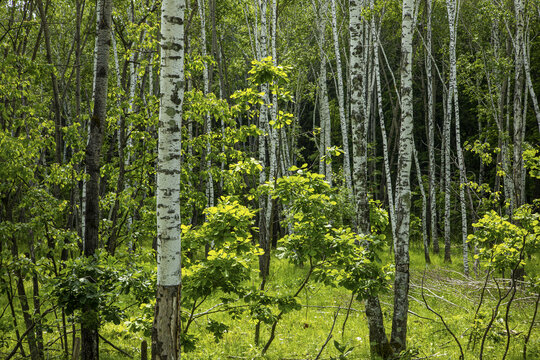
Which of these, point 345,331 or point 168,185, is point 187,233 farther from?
point 345,331

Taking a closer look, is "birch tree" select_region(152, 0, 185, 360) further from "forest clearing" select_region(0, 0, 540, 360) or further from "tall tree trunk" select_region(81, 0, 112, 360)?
"tall tree trunk" select_region(81, 0, 112, 360)

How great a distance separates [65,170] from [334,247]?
371 centimetres

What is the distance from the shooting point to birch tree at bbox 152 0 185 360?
361cm

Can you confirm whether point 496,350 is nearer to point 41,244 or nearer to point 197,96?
point 197,96

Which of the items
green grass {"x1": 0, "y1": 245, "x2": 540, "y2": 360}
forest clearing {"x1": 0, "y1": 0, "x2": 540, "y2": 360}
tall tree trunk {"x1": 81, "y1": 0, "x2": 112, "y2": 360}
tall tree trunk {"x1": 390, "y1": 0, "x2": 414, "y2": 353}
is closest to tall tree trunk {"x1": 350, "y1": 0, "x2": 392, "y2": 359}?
forest clearing {"x1": 0, "y1": 0, "x2": 540, "y2": 360}

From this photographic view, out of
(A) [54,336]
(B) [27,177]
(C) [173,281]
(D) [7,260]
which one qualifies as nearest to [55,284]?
(C) [173,281]

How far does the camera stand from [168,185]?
143 inches

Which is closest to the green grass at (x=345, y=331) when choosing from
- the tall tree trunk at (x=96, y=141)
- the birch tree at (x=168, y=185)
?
the tall tree trunk at (x=96, y=141)

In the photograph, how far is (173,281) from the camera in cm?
367

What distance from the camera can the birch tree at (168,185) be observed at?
11.9 ft

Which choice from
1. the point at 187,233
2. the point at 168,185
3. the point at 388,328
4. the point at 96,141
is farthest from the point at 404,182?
the point at 96,141

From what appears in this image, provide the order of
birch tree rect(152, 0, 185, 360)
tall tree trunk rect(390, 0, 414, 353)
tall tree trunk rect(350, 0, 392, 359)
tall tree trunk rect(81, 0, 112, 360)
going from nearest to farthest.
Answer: birch tree rect(152, 0, 185, 360) < tall tree trunk rect(81, 0, 112, 360) < tall tree trunk rect(390, 0, 414, 353) < tall tree trunk rect(350, 0, 392, 359)

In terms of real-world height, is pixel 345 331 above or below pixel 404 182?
below

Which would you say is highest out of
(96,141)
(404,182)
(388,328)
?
(96,141)
